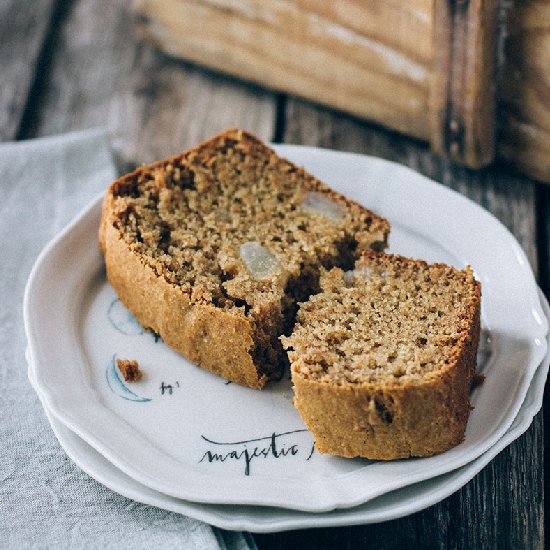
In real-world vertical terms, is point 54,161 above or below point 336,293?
below

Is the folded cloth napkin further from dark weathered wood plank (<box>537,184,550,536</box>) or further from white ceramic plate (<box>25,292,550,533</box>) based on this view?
dark weathered wood plank (<box>537,184,550,536</box>)

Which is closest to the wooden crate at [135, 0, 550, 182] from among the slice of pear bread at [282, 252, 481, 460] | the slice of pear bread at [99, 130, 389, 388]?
the slice of pear bread at [99, 130, 389, 388]

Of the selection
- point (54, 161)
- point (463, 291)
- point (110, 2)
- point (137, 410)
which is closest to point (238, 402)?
point (137, 410)

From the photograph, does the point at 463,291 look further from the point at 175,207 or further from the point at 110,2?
the point at 110,2

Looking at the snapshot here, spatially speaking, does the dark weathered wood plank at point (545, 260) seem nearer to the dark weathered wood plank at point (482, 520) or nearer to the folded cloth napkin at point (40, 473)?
the dark weathered wood plank at point (482, 520)

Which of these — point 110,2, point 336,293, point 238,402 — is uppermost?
point 336,293

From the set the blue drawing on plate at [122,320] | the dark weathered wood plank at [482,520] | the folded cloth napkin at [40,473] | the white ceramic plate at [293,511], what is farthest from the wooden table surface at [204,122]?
the blue drawing on plate at [122,320]
